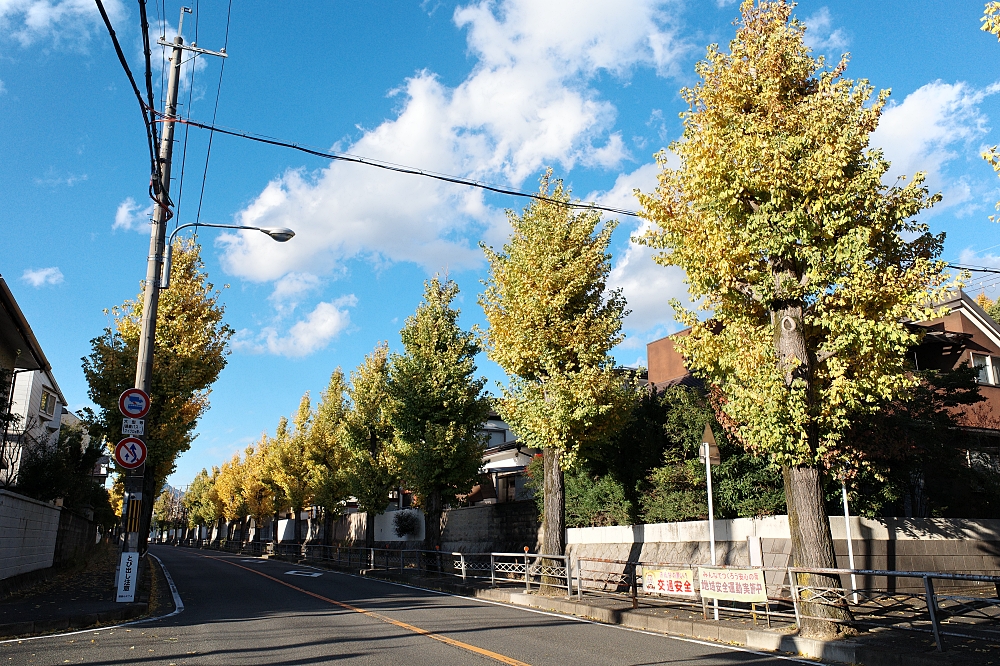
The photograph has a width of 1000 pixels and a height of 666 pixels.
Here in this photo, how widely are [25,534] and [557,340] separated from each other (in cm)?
1378

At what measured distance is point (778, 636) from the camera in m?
8.95

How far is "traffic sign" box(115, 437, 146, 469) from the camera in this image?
39.6 ft

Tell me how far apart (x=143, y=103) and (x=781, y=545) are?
14.3 meters

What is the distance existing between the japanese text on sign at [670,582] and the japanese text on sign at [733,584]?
0.60 metres

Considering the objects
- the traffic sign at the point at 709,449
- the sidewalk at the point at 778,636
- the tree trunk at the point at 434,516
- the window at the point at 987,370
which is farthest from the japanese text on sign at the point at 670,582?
the window at the point at 987,370

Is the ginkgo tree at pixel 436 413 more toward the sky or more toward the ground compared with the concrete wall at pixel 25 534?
more toward the sky

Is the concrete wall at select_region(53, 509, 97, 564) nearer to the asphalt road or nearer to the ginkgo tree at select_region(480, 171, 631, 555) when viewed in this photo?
the asphalt road

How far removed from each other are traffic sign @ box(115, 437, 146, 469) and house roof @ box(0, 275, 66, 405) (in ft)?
21.5

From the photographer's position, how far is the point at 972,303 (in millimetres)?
22281

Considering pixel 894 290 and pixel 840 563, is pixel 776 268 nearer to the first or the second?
pixel 894 290

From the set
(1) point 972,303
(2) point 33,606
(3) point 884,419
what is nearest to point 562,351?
(3) point 884,419

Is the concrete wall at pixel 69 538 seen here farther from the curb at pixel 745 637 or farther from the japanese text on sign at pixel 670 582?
the japanese text on sign at pixel 670 582

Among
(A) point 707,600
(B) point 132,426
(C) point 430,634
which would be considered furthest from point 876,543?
(B) point 132,426

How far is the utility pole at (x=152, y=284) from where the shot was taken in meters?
12.6
